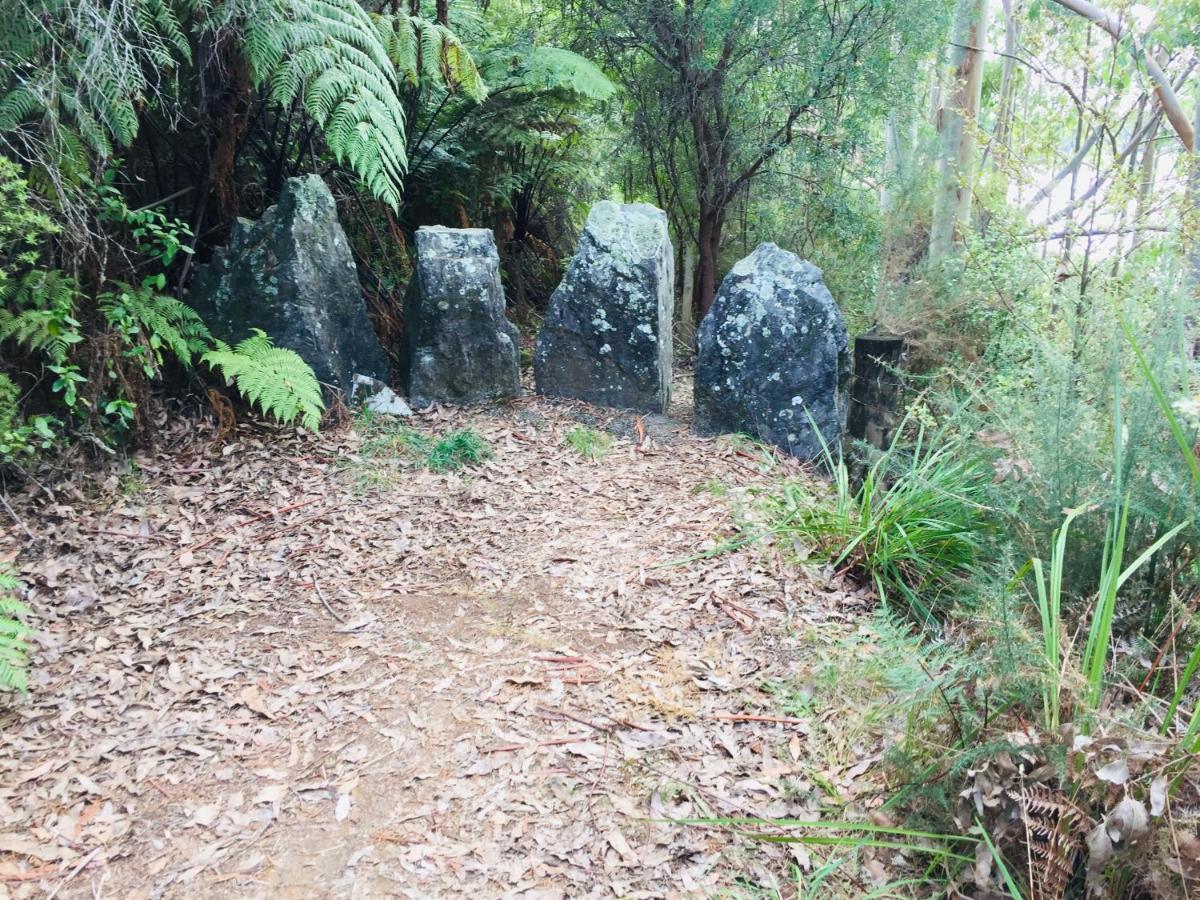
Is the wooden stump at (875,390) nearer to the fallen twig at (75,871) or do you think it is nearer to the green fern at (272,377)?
the green fern at (272,377)

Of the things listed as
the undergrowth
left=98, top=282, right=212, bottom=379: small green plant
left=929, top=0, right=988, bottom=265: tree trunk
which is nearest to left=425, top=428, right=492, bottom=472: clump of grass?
the undergrowth

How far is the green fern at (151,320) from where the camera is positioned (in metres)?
3.49

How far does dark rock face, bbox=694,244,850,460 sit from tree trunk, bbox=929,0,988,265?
2.41 metres

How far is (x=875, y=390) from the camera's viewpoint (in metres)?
4.64

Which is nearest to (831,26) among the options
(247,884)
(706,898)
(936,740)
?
(936,740)

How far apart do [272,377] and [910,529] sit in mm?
3052

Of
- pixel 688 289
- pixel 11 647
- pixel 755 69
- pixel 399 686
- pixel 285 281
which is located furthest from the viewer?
pixel 688 289

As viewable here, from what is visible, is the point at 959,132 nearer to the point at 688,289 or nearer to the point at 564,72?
the point at 688,289

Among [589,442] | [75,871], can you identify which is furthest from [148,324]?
[75,871]

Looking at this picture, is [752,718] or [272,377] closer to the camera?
[752,718]

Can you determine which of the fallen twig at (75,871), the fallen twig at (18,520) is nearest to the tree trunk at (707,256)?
the fallen twig at (18,520)

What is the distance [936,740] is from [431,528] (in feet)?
7.40

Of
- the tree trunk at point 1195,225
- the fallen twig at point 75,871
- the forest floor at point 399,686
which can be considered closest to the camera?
the fallen twig at point 75,871

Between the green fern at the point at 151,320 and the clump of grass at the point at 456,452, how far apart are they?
1.23 meters
